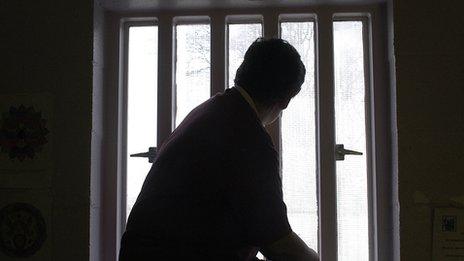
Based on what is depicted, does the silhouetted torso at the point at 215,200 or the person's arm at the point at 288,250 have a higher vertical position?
the silhouetted torso at the point at 215,200

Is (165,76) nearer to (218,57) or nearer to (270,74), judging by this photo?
(218,57)

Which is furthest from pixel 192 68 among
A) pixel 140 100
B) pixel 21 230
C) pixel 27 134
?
pixel 21 230

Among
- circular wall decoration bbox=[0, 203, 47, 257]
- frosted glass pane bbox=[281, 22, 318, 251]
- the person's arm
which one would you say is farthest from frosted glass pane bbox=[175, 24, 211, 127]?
the person's arm

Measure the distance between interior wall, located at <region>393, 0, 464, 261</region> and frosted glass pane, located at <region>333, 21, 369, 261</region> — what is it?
0.59ft

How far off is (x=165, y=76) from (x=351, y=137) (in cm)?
59

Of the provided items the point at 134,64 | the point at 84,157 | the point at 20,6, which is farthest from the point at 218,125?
the point at 20,6

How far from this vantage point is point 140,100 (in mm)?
1720

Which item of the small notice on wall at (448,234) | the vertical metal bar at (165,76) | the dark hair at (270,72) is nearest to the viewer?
the dark hair at (270,72)

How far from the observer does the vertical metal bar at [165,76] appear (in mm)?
1666

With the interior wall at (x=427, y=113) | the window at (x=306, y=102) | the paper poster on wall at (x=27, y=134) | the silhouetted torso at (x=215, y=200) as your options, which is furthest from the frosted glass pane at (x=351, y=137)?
the paper poster on wall at (x=27, y=134)

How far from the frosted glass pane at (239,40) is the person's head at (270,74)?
1.52 feet

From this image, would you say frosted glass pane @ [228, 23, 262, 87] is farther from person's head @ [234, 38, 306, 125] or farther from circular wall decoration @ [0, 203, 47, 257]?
circular wall decoration @ [0, 203, 47, 257]

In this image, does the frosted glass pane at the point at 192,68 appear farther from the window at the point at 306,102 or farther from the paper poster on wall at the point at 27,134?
the paper poster on wall at the point at 27,134

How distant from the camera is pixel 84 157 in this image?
5.09 feet
